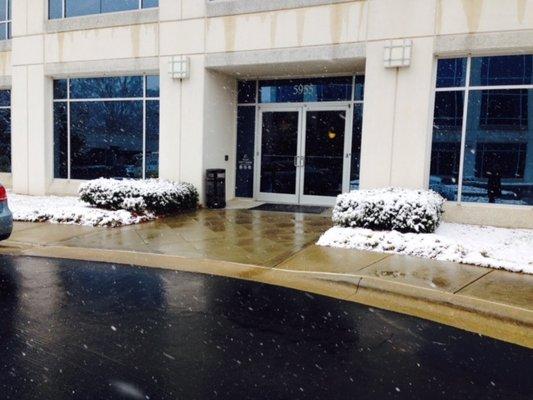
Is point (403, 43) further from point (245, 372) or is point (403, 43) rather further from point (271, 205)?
point (245, 372)

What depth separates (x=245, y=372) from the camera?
12.4 feet

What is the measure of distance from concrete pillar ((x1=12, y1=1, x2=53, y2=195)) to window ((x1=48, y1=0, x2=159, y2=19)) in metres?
0.36

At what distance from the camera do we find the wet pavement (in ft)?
11.6

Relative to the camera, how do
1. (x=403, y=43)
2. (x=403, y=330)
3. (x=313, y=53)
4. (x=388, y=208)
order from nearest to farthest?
1. (x=403, y=330)
2. (x=388, y=208)
3. (x=403, y=43)
4. (x=313, y=53)

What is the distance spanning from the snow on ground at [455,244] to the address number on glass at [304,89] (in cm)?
553

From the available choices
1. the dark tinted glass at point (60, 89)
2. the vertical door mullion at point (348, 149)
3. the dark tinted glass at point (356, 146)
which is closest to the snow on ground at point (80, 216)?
the dark tinted glass at point (60, 89)

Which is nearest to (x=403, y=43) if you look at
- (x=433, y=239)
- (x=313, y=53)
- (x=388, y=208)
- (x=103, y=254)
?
(x=313, y=53)

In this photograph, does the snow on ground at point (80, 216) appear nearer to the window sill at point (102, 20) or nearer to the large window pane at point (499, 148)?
the window sill at point (102, 20)

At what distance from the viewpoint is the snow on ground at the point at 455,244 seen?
23.7ft

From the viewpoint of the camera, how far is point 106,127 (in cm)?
1440

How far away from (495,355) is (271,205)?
9428mm

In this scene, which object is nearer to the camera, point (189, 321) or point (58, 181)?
point (189, 321)

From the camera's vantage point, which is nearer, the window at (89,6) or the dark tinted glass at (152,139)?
the window at (89,6)

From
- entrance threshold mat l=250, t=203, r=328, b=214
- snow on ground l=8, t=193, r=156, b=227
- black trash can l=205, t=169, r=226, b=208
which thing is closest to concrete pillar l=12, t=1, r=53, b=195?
snow on ground l=8, t=193, r=156, b=227
